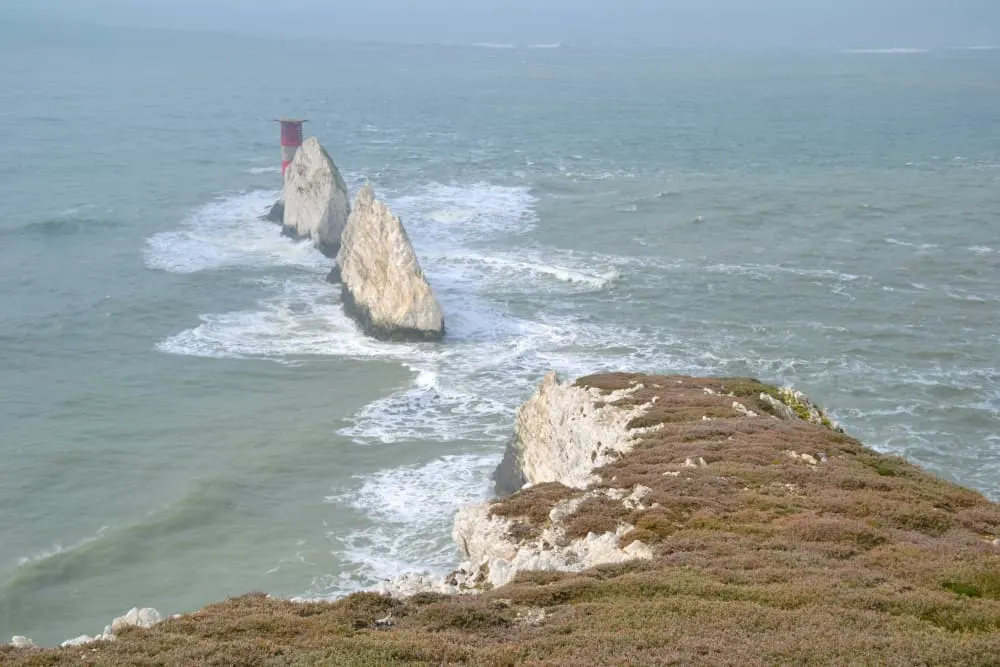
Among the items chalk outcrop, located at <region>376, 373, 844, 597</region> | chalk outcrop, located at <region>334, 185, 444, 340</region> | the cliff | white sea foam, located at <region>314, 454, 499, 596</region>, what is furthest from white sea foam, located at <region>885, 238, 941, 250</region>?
the cliff

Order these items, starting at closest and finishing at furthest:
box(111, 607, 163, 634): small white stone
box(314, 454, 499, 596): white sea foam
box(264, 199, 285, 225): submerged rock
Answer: box(111, 607, 163, 634): small white stone, box(314, 454, 499, 596): white sea foam, box(264, 199, 285, 225): submerged rock

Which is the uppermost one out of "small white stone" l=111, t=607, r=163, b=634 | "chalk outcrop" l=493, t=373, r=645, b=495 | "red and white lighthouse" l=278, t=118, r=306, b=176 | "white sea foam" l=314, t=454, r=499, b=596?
"red and white lighthouse" l=278, t=118, r=306, b=176

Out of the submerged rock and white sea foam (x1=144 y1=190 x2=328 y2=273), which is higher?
the submerged rock

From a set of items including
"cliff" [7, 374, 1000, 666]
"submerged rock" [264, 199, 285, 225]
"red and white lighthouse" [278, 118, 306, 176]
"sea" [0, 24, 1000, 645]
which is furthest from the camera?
"red and white lighthouse" [278, 118, 306, 176]

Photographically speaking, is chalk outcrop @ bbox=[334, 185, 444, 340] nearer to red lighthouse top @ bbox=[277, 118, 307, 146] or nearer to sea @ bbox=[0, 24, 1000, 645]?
sea @ bbox=[0, 24, 1000, 645]

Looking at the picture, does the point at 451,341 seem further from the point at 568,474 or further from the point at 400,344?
the point at 568,474

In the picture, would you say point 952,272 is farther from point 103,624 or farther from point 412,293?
point 103,624

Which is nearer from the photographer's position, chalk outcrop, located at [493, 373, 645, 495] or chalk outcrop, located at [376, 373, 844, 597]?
chalk outcrop, located at [376, 373, 844, 597]
